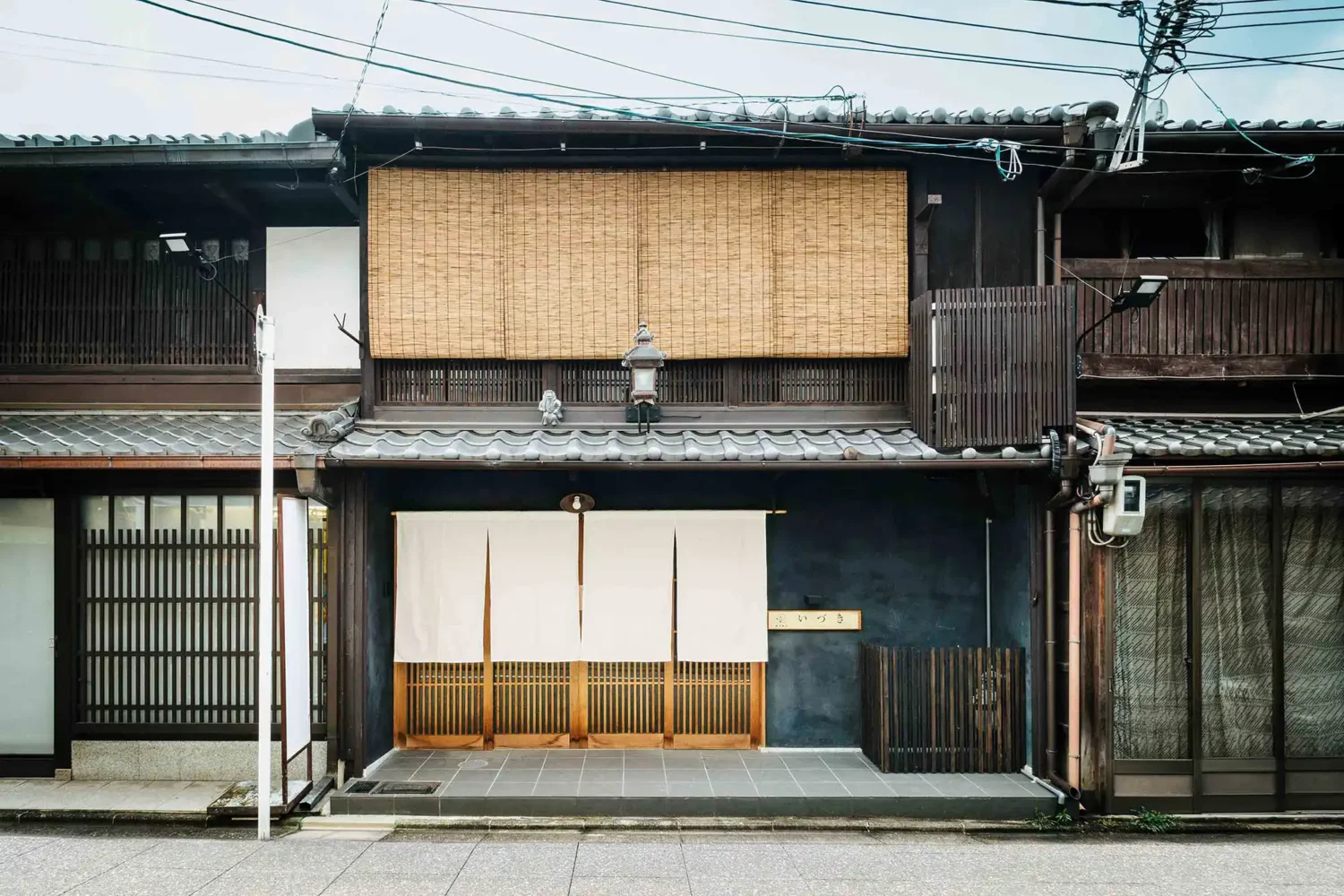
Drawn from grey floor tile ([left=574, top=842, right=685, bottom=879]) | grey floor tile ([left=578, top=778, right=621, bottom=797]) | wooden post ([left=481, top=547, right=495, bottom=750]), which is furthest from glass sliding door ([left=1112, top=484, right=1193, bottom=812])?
wooden post ([left=481, top=547, right=495, bottom=750])

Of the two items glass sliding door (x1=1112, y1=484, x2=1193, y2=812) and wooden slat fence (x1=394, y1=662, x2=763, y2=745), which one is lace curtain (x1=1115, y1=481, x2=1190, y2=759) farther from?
wooden slat fence (x1=394, y1=662, x2=763, y2=745)

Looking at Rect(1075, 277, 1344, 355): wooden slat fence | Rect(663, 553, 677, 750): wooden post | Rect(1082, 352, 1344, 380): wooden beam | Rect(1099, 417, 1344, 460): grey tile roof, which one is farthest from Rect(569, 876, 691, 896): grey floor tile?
Rect(1075, 277, 1344, 355): wooden slat fence

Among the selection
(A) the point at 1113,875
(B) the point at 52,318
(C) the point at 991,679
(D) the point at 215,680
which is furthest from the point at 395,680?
(A) the point at 1113,875

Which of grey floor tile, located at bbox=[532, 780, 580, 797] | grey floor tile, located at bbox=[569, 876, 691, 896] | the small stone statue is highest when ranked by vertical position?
the small stone statue

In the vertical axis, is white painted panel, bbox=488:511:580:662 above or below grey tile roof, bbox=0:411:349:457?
below

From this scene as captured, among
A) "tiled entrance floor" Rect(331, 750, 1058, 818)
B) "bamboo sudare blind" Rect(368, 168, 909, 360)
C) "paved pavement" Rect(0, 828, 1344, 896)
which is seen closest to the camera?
"paved pavement" Rect(0, 828, 1344, 896)

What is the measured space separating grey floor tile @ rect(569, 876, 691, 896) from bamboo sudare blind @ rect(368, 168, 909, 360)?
16.6 feet

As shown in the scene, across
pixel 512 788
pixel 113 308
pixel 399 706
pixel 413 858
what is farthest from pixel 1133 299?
pixel 113 308

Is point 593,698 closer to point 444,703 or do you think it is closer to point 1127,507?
point 444,703

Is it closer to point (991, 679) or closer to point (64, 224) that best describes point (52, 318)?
point (64, 224)

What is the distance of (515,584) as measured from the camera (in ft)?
28.1

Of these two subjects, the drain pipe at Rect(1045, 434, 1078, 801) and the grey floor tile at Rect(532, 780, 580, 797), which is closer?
the grey floor tile at Rect(532, 780, 580, 797)

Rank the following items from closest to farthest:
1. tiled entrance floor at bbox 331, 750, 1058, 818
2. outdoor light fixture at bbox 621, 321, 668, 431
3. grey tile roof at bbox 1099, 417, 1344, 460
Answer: grey tile roof at bbox 1099, 417, 1344, 460 < tiled entrance floor at bbox 331, 750, 1058, 818 < outdoor light fixture at bbox 621, 321, 668, 431

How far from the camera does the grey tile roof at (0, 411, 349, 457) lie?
7.14m
